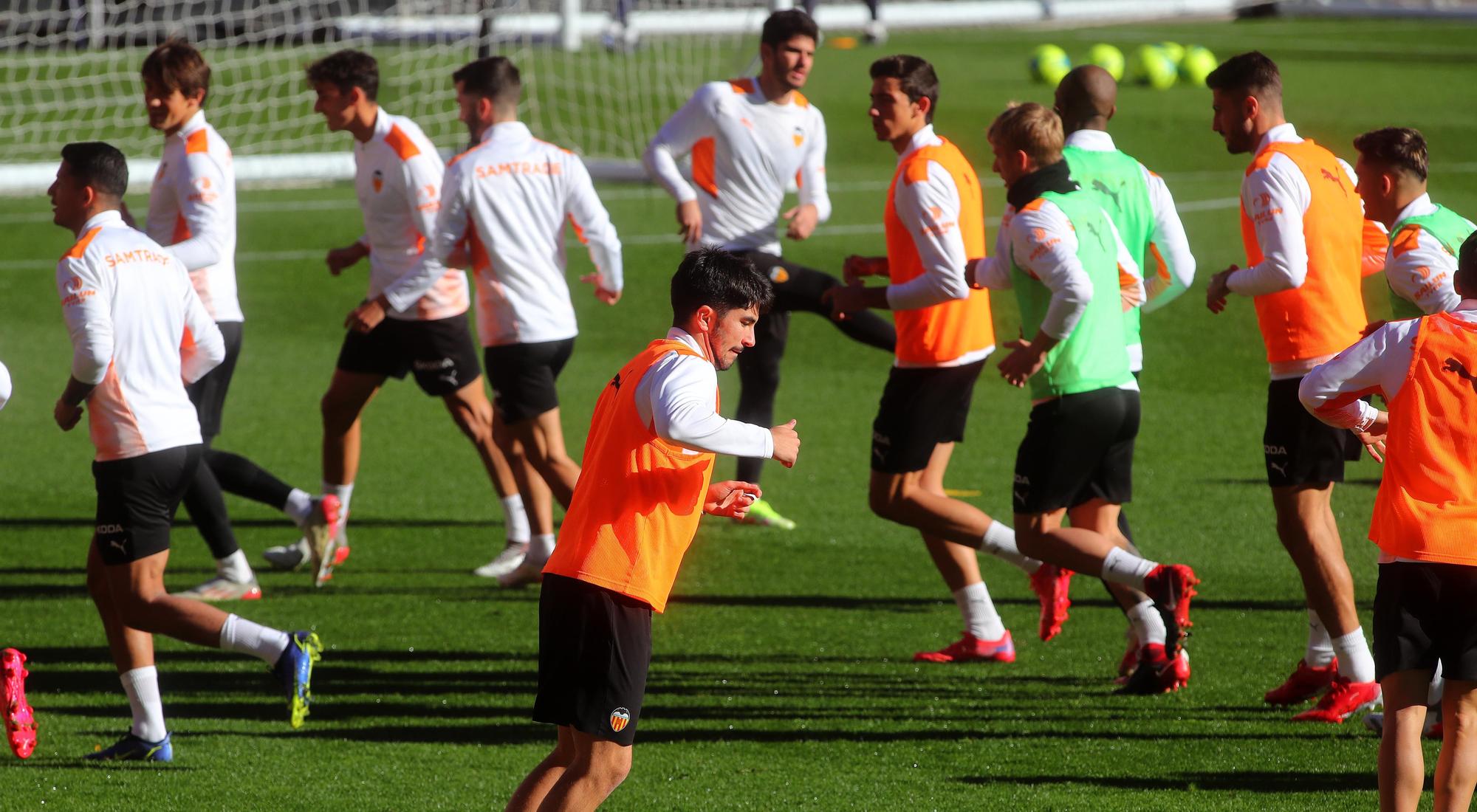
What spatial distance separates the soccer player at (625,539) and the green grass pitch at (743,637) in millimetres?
1142

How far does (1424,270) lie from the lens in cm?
504

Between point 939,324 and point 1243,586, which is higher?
point 939,324

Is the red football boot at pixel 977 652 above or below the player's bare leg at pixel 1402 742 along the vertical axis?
below

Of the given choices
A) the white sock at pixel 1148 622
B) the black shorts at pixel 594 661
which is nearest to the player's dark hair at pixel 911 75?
the white sock at pixel 1148 622

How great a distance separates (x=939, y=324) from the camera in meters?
6.46

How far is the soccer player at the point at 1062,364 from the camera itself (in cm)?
559

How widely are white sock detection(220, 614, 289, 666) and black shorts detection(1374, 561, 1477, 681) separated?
127 inches

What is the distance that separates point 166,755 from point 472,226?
9.22ft

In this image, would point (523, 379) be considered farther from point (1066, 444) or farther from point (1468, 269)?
point (1468, 269)

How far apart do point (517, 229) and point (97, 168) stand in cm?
221

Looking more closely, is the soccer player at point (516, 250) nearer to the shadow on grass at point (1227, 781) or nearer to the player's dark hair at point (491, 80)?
the player's dark hair at point (491, 80)

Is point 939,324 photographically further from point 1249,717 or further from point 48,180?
point 48,180

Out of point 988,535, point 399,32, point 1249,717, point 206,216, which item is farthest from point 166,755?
point 399,32

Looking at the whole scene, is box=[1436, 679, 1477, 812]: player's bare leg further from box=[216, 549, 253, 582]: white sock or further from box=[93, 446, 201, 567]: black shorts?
box=[216, 549, 253, 582]: white sock
